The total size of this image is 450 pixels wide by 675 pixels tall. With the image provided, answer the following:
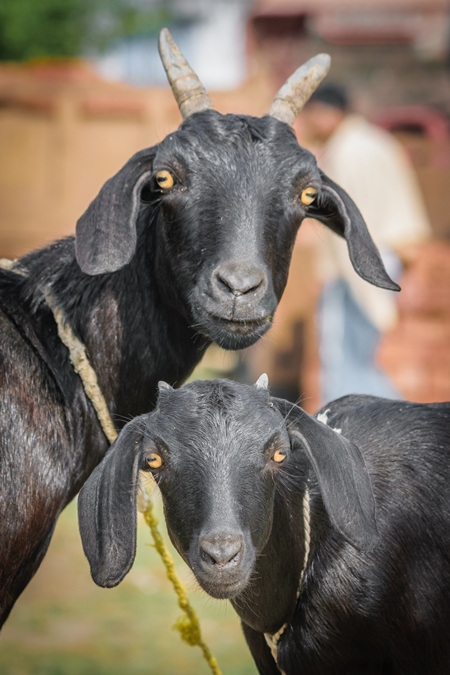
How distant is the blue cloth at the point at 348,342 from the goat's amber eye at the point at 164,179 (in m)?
5.38

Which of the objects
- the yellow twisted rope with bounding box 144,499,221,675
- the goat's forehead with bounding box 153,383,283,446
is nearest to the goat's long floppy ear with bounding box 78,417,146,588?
the goat's forehead with bounding box 153,383,283,446

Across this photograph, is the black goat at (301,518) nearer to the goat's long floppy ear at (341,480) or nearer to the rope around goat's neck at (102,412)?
the goat's long floppy ear at (341,480)

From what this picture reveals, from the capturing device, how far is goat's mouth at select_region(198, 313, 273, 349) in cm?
367

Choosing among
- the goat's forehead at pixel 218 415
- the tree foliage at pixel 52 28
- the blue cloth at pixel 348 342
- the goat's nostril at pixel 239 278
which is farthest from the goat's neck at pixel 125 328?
the tree foliage at pixel 52 28

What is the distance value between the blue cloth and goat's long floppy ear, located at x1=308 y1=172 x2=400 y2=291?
16.6 feet

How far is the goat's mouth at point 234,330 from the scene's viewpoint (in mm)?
3666

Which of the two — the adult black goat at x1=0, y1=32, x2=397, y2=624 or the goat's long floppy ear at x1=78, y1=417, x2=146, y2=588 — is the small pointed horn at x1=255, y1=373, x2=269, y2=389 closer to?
the adult black goat at x1=0, y1=32, x2=397, y2=624

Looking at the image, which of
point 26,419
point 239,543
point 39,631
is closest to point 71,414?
point 26,419

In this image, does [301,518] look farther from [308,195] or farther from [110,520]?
[308,195]

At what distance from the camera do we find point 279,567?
11.7 ft

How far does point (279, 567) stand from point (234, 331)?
82 centimetres

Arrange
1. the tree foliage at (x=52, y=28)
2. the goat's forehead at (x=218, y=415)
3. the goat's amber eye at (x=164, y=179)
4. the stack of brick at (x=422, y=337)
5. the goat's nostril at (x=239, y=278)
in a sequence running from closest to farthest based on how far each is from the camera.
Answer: the goat's forehead at (x=218, y=415), the goat's nostril at (x=239, y=278), the goat's amber eye at (x=164, y=179), the stack of brick at (x=422, y=337), the tree foliage at (x=52, y=28)

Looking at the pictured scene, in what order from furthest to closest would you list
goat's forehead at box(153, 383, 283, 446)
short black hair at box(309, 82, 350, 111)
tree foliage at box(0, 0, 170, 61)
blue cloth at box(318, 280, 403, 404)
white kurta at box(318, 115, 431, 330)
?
tree foliage at box(0, 0, 170, 61), short black hair at box(309, 82, 350, 111), blue cloth at box(318, 280, 403, 404), white kurta at box(318, 115, 431, 330), goat's forehead at box(153, 383, 283, 446)

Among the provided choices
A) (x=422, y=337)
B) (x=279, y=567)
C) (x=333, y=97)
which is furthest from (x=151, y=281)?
(x=422, y=337)
